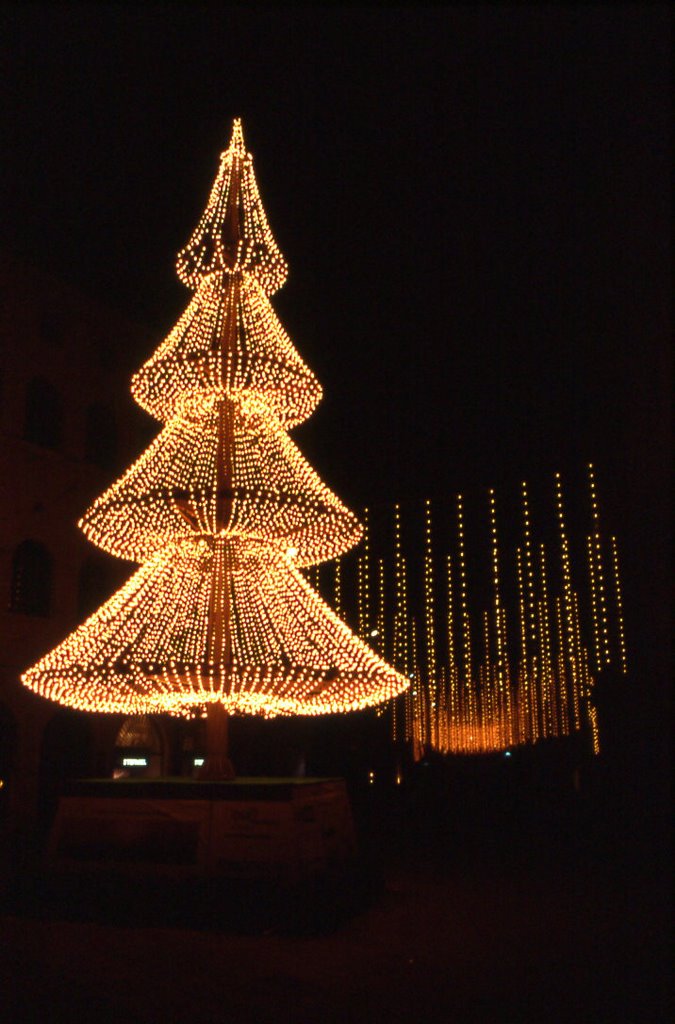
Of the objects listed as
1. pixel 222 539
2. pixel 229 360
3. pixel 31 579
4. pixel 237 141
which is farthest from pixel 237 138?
pixel 31 579

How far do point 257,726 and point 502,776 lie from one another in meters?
6.08

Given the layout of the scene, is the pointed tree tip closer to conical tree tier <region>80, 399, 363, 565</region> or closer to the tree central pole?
conical tree tier <region>80, 399, 363, 565</region>

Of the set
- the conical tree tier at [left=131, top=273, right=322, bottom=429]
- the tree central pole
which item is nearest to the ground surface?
the tree central pole

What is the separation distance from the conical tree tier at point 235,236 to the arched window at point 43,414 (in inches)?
240

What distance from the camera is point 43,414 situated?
58.7ft

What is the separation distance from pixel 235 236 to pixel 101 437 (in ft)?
25.3

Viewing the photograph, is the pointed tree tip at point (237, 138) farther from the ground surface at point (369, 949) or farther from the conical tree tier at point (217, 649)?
the ground surface at point (369, 949)

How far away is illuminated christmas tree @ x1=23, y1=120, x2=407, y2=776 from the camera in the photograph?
34.8 ft

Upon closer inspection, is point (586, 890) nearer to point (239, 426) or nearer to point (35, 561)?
point (239, 426)

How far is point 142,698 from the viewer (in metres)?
10.9

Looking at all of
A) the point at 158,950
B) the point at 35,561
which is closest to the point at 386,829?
the point at 35,561

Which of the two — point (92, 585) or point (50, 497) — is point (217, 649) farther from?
point (92, 585)

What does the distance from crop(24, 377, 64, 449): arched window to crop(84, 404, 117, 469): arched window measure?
2.65ft

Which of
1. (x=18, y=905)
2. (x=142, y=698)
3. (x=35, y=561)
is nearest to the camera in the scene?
(x=18, y=905)
